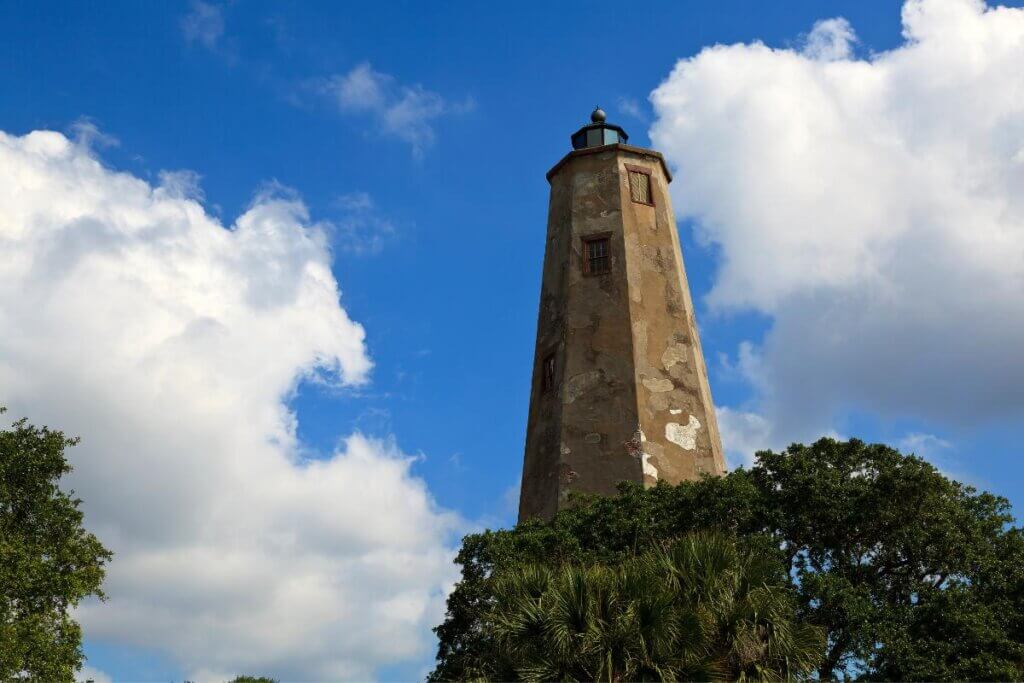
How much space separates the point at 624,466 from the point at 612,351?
357cm

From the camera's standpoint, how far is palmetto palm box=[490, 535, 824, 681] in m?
14.2

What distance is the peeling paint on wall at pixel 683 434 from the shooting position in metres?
28.4

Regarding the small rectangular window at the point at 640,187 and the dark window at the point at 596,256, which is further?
the small rectangular window at the point at 640,187

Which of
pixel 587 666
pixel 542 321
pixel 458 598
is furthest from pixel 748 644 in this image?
pixel 542 321

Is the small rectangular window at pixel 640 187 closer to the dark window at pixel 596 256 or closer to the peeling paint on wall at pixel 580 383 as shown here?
the dark window at pixel 596 256

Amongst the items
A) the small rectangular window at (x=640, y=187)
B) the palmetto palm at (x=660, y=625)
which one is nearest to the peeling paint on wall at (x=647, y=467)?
the small rectangular window at (x=640, y=187)

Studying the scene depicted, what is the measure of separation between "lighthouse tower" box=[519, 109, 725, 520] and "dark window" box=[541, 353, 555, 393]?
0.11ft

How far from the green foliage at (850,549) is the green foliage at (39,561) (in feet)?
24.0

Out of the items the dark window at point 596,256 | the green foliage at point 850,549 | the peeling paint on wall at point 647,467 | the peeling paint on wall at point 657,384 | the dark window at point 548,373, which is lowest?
the green foliage at point 850,549

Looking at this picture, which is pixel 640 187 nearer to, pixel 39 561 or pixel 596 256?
pixel 596 256

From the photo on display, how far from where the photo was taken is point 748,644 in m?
14.5

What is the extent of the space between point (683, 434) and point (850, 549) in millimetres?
8749

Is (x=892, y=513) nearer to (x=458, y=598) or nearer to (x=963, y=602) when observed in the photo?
(x=963, y=602)

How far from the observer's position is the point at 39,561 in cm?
2050
